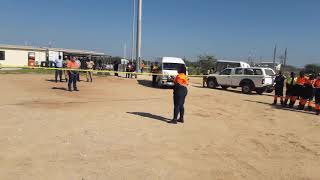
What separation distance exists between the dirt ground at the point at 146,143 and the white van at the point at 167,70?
1049 centimetres

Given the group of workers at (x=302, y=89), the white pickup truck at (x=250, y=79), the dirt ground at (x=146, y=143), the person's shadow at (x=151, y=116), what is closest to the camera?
the dirt ground at (x=146, y=143)

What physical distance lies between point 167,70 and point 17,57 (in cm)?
3849

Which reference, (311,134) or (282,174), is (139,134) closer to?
(282,174)

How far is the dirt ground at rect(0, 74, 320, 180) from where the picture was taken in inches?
283

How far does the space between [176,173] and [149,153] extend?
137cm

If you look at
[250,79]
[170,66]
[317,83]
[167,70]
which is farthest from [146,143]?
[170,66]

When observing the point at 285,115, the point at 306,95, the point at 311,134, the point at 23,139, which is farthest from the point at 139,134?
the point at 306,95

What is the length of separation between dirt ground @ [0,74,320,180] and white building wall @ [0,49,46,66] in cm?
4530

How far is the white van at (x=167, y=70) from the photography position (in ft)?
84.9

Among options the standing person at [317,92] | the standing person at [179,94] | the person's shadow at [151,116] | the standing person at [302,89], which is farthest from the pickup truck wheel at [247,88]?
the standing person at [179,94]

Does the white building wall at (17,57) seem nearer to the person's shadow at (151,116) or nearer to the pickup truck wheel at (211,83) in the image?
the pickup truck wheel at (211,83)

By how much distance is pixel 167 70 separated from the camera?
26.8 m

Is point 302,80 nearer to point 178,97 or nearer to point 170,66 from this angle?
point 178,97

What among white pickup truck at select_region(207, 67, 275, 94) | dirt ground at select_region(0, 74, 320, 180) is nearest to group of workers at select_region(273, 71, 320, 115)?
dirt ground at select_region(0, 74, 320, 180)
